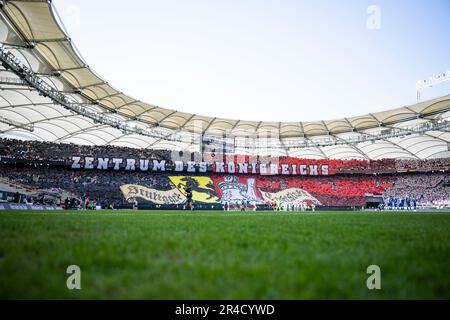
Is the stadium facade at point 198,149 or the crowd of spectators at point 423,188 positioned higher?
the stadium facade at point 198,149

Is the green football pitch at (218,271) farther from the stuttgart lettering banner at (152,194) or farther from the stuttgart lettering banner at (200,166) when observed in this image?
the stuttgart lettering banner at (200,166)

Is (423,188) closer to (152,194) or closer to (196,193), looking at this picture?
(196,193)

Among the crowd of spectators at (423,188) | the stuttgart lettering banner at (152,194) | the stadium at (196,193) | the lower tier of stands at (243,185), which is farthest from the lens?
the crowd of spectators at (423,188)

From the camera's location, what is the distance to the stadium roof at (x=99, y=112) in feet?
67.1

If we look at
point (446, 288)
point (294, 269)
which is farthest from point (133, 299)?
point (446, 288)

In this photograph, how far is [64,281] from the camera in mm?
2299

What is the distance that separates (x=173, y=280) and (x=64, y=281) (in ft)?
2.84

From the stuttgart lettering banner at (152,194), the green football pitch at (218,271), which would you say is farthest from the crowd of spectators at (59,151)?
the green football pitch at (218,271)

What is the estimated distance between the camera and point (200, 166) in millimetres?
47344

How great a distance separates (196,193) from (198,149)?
32.8ft

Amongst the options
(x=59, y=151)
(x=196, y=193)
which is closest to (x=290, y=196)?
(x=196, y=193)

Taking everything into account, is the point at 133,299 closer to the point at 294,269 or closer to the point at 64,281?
the point at 64,281

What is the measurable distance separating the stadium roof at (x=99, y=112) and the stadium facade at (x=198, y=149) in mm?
160

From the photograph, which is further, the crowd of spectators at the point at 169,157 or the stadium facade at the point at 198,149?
the crowd of spectators at the point at 169,157
